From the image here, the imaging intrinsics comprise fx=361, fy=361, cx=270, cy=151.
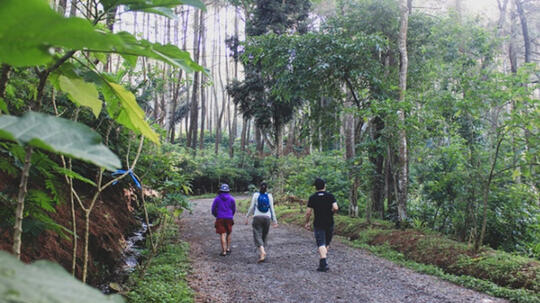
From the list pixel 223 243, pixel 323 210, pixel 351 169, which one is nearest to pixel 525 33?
pixel 351 169

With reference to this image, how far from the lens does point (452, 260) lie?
22.5 feet

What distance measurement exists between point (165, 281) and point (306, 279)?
7.51 ft

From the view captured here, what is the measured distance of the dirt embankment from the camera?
3327 millimetres

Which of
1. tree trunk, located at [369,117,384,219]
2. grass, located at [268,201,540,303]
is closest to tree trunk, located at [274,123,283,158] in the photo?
tree trunk, located at [369,117,384,219]

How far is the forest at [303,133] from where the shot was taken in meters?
0.52

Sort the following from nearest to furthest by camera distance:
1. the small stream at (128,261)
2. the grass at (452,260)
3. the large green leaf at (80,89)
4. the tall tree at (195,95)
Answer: the large green leaf at (80,89), the small stream at (128,261), the grass at (452,260), the tall tree at (195,95)

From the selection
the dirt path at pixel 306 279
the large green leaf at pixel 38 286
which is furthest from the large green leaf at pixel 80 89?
the dirt path at pixel 306 279

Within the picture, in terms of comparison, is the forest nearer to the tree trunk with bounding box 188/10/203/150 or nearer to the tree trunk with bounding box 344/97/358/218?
the tree trunk with bounding box 344/97/358/218

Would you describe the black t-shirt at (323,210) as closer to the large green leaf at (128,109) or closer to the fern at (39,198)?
the fern at (39,198)

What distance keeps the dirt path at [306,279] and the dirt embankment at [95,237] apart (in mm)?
1361

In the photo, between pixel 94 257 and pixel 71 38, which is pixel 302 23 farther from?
pixel 71 38

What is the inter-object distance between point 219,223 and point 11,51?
753 cm

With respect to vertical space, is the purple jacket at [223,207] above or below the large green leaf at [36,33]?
below

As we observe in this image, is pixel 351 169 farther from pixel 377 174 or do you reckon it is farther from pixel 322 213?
pixel 322 213
